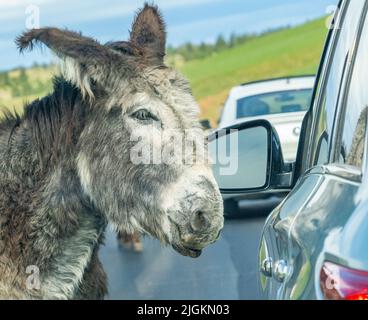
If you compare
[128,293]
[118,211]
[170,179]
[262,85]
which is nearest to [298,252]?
[170,179]

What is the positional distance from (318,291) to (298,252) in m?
0.38

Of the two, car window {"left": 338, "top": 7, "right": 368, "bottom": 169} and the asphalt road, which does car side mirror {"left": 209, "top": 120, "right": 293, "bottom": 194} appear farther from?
the asphalt road

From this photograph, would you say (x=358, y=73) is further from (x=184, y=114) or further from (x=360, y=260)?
(x=184, y=114)

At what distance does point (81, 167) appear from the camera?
17.5ft

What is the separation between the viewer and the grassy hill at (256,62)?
5088 centimetres

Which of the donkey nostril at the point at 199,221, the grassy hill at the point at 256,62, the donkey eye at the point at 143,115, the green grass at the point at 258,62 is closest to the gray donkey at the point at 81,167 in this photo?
the donkey eye at the point at 143,115

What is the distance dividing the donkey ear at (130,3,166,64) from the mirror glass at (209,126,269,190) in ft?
2.88

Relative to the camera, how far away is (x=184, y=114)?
5168 mm

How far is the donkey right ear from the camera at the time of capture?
5184mm

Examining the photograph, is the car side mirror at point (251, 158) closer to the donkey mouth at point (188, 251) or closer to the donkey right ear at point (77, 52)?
the donkey mouth at point (188, 251)

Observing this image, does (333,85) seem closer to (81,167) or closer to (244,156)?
(244,156)

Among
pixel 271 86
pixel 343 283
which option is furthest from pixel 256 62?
pixel 343 283

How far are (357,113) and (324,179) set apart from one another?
9.8 inches

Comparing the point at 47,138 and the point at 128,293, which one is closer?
the point at 47,138
